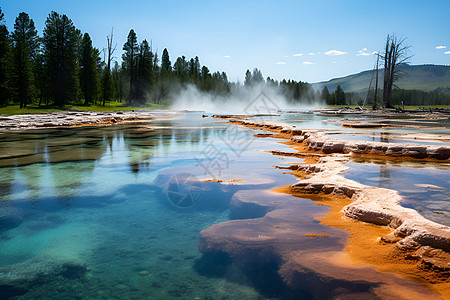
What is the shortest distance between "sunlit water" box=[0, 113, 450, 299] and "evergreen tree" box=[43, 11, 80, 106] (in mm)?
40158

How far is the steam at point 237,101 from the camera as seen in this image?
8591cm

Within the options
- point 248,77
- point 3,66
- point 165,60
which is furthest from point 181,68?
point 3,66

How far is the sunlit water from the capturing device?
13.3 feet

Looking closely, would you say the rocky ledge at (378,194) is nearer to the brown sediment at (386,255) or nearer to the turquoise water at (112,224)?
the brown sediment at (386,255)

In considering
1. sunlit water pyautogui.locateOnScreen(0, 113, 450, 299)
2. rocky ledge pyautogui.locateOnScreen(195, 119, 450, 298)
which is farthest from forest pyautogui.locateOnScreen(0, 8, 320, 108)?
rocky ledge pyautogui.locateOnScreen(195, 119, 450, 298)

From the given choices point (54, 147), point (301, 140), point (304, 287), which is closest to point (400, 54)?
point (301, 140)

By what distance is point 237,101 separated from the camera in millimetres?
115375

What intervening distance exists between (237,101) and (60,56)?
240 ft

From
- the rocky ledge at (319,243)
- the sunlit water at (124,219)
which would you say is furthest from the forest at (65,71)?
the rocky ledge at (319,243)

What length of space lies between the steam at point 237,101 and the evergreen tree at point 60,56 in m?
32.3

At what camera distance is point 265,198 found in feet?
24.4

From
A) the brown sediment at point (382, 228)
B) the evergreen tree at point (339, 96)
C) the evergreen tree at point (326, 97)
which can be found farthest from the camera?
the evergreen tree at point (326, 97)

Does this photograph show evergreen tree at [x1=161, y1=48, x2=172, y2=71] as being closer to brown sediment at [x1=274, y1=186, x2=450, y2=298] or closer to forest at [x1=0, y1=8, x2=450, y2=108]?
forest at [x1=0, y1=8, x2=450, y2=108]

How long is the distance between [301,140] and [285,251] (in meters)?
13.0
